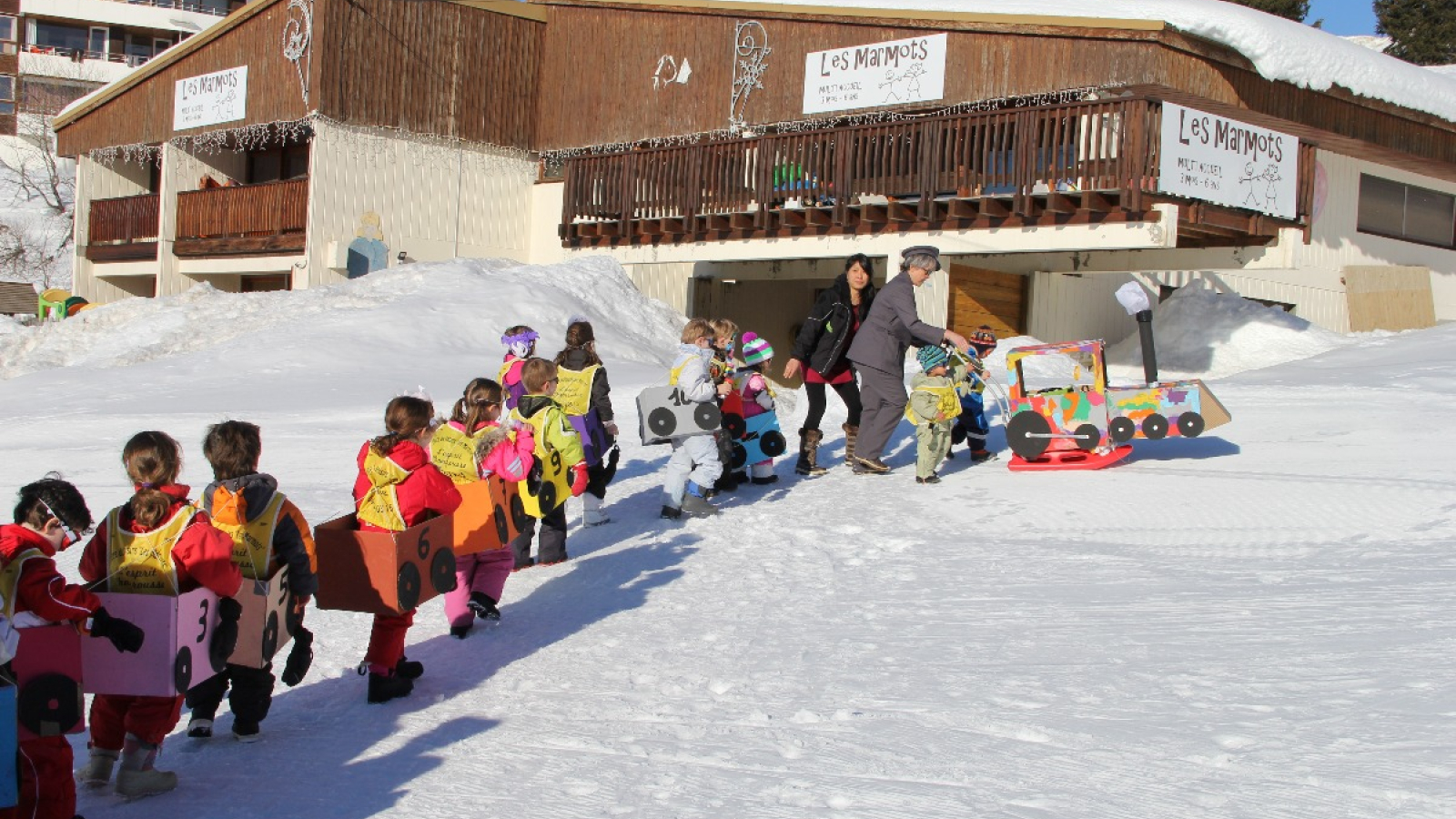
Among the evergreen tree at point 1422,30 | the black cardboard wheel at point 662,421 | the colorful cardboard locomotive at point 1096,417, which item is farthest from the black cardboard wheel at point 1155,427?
the evergreen tree at point 1422,30

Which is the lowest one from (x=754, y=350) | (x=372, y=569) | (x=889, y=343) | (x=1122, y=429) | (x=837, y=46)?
(x=372, y=569)

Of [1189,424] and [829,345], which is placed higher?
[829,345]

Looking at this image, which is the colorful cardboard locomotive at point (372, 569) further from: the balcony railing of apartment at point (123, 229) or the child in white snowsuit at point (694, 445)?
the balcony railing of apartment at point (123, 229)

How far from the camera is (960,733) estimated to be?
14.5 ft

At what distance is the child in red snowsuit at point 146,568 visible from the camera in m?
4.18

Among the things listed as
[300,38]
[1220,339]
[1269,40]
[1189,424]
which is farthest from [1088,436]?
[300,38]

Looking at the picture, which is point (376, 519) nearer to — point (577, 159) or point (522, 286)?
point (522, 286)

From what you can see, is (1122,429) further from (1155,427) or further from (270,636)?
(270,636)

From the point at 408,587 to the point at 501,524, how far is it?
42.3 inches

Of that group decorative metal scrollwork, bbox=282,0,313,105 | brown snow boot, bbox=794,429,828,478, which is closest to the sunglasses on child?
brown snow boot, bbox=794,429,828,478

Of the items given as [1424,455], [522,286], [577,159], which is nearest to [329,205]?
[577,159]

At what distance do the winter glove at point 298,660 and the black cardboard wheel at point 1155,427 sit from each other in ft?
20.6

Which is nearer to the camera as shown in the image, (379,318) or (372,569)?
(372,569)

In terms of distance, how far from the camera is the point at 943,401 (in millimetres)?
9516
